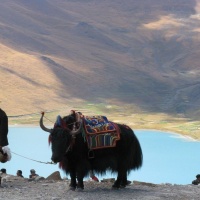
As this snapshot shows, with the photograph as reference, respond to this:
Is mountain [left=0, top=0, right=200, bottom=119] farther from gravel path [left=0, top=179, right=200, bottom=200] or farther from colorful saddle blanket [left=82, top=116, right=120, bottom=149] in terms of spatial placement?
colorful saddle blanket [left=82, top=116, right=120, bottom=149]

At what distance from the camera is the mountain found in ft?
227

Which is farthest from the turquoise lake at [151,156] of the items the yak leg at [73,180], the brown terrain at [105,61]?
the yak leg at [73,180]

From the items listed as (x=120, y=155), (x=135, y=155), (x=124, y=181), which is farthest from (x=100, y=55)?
(x=120, y=155)

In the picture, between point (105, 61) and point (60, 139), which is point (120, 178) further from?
point (105, 61)

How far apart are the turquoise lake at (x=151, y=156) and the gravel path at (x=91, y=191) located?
1710 cm

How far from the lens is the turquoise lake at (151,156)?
3111 centimetres

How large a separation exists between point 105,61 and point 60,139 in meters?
83.5

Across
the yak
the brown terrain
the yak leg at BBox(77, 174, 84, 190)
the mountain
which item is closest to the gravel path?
the yak leg at BBox(77, 174, 84, 190)

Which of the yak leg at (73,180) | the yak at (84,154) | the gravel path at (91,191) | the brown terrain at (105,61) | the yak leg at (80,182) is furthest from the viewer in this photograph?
the brown terrain at (105,61)

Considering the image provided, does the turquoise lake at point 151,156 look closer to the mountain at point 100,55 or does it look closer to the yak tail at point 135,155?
the mountain at point 100,55

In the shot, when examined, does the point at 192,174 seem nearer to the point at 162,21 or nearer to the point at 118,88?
the point at 118,88

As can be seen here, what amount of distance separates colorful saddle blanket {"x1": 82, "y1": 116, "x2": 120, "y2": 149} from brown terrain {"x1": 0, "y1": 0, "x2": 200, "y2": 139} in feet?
134

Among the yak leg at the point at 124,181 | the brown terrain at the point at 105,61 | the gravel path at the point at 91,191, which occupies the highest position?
the brown terrain at the point at 105,61

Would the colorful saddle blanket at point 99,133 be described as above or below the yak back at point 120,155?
above
